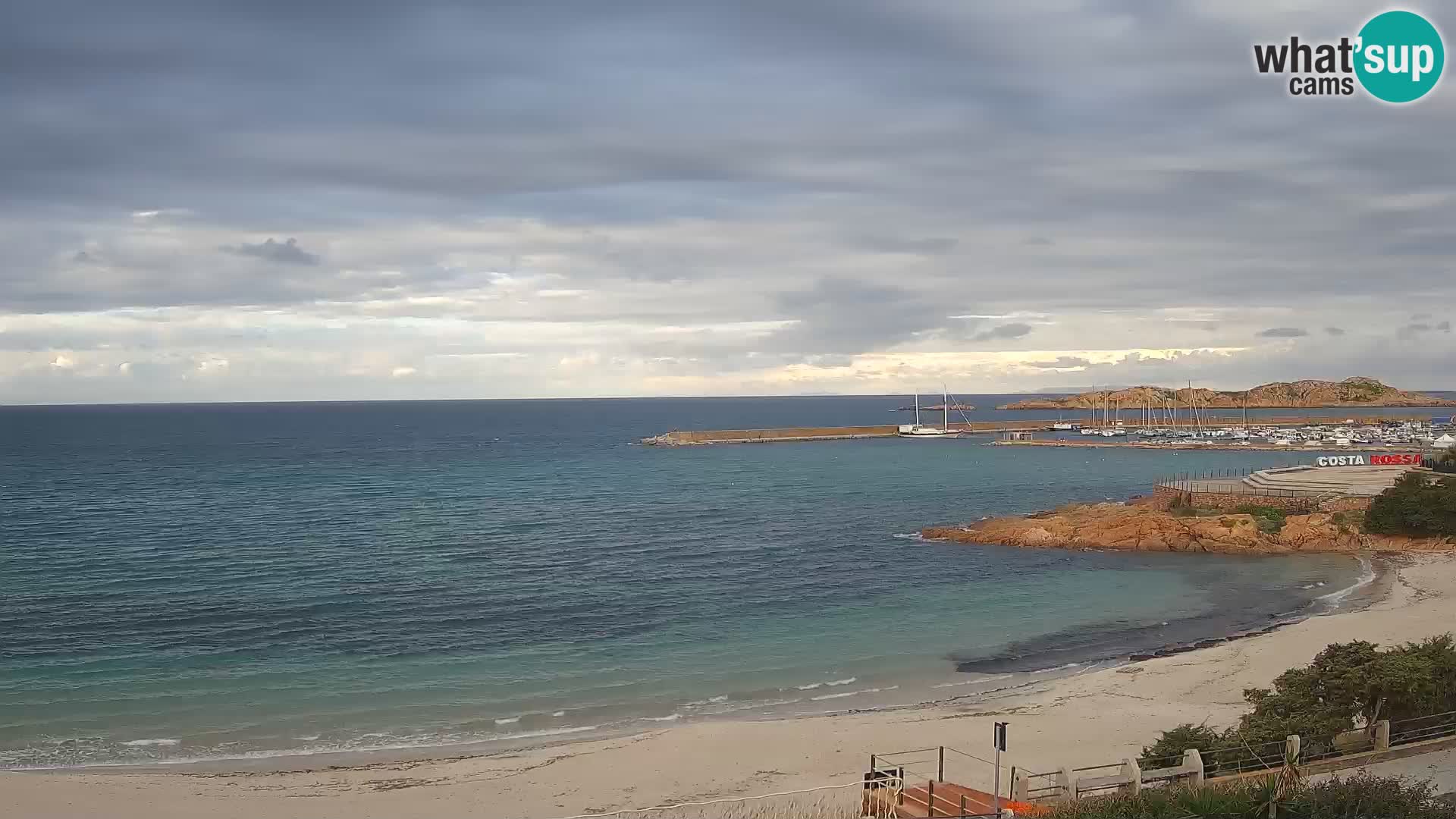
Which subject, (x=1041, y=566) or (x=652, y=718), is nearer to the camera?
(x=652, y=718)

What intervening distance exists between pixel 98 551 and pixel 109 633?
22.3 metres

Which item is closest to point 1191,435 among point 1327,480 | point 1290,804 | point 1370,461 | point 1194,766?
point 1370,461

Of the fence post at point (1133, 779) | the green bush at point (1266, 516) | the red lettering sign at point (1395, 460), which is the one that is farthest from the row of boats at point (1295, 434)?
the fence post at point (1133, 779)

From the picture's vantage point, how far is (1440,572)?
46.6 metres

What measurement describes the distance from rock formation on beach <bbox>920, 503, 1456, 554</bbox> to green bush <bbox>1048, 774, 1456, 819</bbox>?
45.3 meters

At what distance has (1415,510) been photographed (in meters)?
55.4

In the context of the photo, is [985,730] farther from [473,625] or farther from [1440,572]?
[1440,572]

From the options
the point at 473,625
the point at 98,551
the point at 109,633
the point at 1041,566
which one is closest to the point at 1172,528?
the point at 1041,566

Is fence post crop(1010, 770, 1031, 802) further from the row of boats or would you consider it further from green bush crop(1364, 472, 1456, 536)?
the row of boats

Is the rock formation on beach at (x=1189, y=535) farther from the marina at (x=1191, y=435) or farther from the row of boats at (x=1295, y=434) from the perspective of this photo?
the row of boats at (x=1295, y=434)

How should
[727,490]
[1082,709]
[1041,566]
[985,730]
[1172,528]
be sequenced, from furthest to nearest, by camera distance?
[727,490]
[1172,528]
[1041,566]
[1082,709]
[985,730]

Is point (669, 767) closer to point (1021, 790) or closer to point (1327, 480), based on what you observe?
point (1021, 790)

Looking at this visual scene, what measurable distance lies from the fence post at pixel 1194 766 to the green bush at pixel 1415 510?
47.2 m

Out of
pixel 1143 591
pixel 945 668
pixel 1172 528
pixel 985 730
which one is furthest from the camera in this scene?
pixel 1172 528
